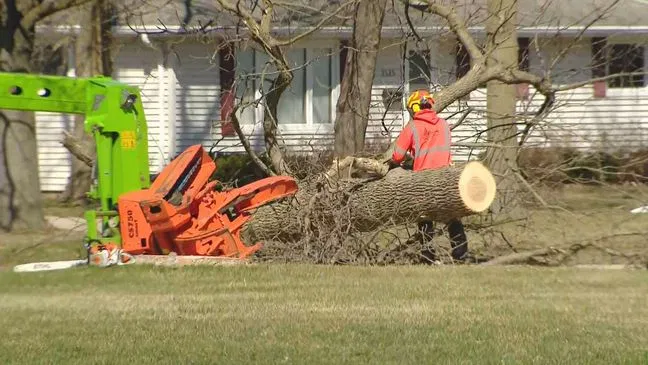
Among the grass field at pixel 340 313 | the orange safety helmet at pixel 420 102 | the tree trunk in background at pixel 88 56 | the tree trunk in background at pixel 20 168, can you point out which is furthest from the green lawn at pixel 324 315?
the tree trunk in background at pixel 88 56

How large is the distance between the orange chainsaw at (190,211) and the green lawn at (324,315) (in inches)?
17.0

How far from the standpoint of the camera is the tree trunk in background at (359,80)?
13086 mm

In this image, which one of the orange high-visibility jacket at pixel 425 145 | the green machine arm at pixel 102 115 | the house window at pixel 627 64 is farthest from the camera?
the house window at pixel 627 64

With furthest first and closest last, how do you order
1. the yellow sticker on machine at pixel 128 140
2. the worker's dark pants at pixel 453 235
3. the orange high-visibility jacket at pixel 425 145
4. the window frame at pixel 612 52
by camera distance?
1. the window frame at pixel 612 52
2. the worker's dark pants at pixel 453 235
3. the orange high-visibility jacket at pixel 425 145
4. the yellow sticker on machine at pixel 128 140

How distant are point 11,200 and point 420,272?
24.7 ft

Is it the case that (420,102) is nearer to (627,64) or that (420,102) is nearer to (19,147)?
(19,147)

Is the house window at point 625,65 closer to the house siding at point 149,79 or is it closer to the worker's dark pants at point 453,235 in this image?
the house siding at point 149,79

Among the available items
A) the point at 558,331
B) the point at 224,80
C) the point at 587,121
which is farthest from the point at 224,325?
the point at 587,121

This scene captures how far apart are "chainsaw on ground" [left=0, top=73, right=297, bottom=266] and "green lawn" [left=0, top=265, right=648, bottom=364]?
0.44 meters

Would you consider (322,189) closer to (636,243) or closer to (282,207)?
(282,207)

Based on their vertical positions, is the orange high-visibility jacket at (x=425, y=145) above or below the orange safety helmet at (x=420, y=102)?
below

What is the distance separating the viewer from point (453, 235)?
1145 centimetres

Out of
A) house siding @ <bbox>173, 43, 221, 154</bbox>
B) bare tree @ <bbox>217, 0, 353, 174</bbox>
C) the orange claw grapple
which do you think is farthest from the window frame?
the orange claw grapple

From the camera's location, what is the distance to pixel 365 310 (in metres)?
8.53
